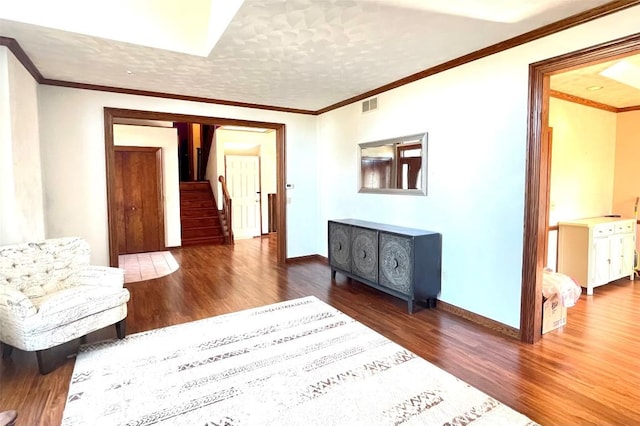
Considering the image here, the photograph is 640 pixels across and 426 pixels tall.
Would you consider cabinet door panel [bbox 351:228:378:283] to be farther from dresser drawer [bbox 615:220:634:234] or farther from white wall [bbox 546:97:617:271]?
dresser drawer [bbox 615:220:634:234]

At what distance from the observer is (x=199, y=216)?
8141 millimetres

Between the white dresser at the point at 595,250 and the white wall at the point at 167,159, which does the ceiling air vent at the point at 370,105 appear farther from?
the white wall at the point at 167,159

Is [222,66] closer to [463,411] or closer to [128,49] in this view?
[128,49]

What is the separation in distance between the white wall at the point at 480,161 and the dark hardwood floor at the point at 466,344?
288 mm

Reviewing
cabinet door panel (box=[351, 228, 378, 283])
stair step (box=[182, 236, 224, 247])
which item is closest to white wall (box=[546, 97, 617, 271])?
cabinet door panel (box=[351, 228, 378, 283])

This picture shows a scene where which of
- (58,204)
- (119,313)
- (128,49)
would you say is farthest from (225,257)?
(128,49)

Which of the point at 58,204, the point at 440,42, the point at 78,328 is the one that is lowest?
the point at 78,328

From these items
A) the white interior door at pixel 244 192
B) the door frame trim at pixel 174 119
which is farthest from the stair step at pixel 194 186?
the door frame trim at pixel 174 119

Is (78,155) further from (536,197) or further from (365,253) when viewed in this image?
(536,197)

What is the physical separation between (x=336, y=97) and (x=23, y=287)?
4.13m

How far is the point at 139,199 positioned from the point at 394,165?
211 inches

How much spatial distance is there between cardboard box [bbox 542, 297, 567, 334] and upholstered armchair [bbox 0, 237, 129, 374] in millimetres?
3719

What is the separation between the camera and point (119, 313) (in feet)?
9.30

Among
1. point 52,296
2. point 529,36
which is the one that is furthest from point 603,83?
point 52,296
